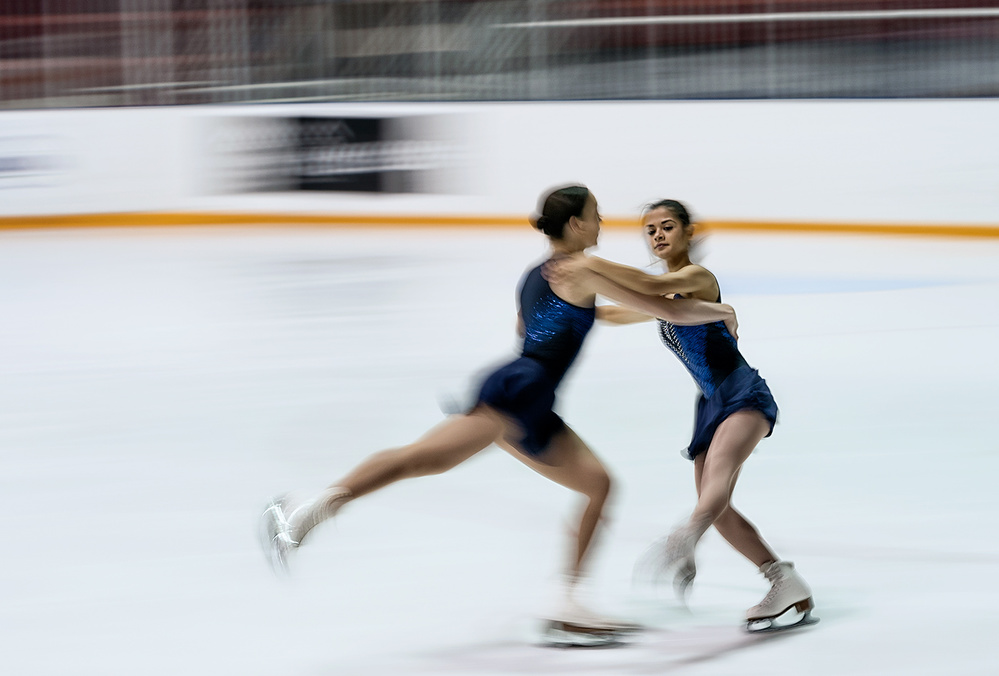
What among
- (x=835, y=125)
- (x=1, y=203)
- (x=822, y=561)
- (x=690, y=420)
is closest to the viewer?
(x=822, y=561)

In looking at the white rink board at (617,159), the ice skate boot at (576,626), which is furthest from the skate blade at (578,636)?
the white rink board at (617,159)

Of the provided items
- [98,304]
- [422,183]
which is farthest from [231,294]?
[422,183]

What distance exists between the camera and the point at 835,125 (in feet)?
29.2

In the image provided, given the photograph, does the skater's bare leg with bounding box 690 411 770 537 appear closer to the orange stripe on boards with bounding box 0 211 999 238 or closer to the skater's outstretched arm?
the skater's outstretched arm

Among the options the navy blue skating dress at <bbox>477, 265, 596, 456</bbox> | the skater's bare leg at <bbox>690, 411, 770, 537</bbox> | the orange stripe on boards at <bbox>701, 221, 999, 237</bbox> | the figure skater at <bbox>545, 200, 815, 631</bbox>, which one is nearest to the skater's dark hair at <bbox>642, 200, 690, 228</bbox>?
the figure skater at <bbox>545, 200, 815, 631</bbox>

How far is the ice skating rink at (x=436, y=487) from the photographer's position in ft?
7.40

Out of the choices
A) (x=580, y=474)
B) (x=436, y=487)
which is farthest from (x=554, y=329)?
(x=436, y=487)

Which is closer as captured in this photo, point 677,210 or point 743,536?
point 677,210

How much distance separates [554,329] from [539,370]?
0.27 ft

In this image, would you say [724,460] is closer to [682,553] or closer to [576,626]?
[682,553]

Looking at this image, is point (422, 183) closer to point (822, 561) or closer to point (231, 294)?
point (231, 294)

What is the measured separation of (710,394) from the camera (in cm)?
229

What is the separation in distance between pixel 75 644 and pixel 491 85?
8.15 m

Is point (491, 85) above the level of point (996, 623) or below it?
above
